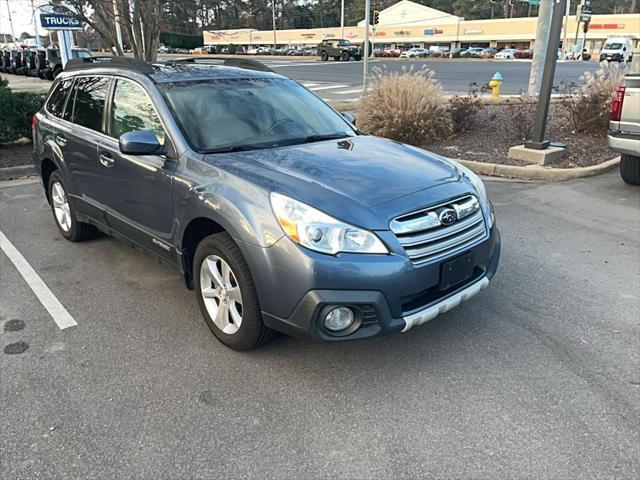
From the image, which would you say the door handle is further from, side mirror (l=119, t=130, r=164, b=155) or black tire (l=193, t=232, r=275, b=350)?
black tire (l=193, t=232, r=275, b=350)

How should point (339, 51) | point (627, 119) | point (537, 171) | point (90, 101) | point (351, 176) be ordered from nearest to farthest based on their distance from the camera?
1. point (351, 176)
2. point (90, 101)
3. point (627, 119)
4. point (537, 171)
5. point (339, 51)

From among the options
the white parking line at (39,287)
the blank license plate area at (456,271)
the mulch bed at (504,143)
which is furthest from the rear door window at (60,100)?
the mulch bed at (504,143)

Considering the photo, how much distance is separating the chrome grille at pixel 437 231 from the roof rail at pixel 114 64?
2.43 meters

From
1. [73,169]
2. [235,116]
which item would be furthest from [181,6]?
[235,116]

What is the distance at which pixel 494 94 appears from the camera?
1636cm

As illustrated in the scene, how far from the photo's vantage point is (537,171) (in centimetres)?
792

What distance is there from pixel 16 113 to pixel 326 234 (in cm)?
849

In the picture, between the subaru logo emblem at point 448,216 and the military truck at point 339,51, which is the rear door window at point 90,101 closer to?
the subaru logo emblem at point 448,216

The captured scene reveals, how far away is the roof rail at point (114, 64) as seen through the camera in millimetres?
4176

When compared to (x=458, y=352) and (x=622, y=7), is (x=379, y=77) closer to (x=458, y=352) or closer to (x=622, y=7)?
(x=458, y=352)

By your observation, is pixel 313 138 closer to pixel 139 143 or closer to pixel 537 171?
pixel 139 143

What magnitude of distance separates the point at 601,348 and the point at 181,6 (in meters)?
9.10

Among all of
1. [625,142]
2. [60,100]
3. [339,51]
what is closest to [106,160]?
[60,100]

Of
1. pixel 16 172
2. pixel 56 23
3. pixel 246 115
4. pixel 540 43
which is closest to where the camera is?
pixel 246 115
